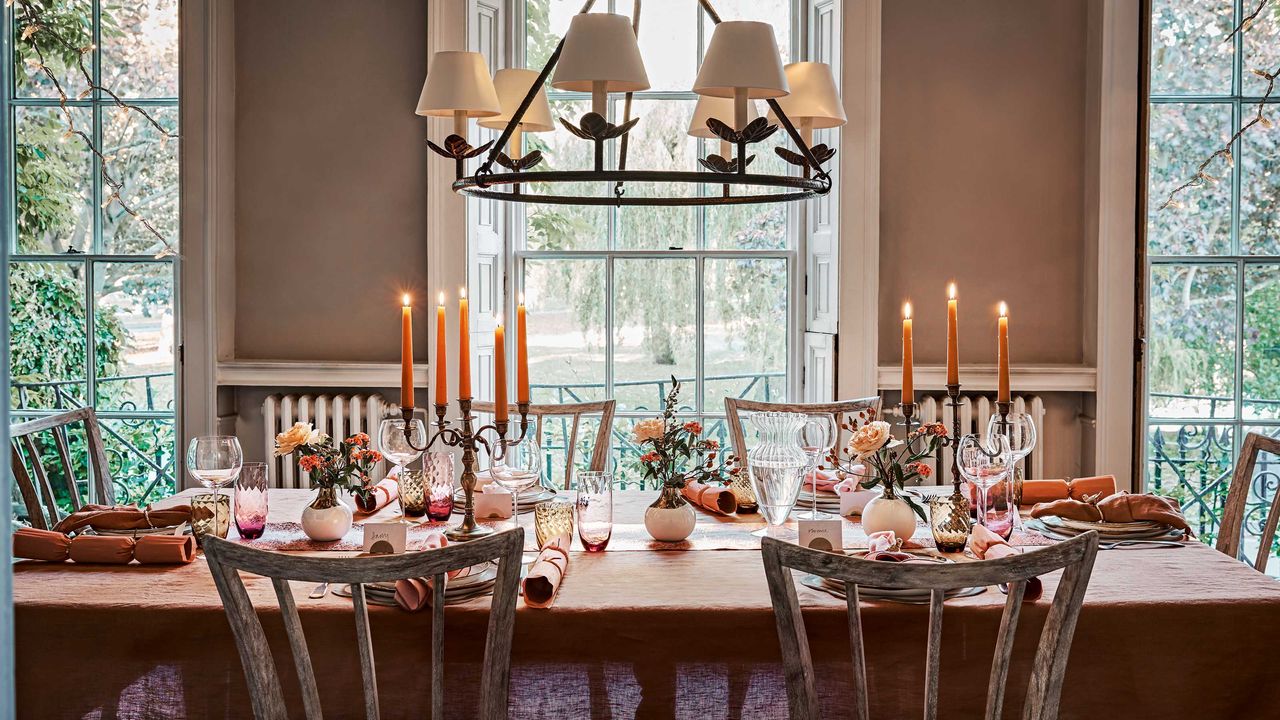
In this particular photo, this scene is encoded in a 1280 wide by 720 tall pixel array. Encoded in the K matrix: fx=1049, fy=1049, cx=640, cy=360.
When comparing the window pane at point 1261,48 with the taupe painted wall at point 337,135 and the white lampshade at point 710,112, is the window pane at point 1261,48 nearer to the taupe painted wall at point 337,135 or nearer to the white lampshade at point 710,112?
the white lampshade at point 710,112

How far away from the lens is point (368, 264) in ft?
12.3

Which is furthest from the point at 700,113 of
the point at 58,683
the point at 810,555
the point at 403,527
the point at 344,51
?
the point at 344,51

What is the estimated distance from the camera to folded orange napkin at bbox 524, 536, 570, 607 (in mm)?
1645

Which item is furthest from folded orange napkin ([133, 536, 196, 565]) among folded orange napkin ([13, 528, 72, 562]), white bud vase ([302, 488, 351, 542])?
white bud vase ([302, 488, 351, 542])

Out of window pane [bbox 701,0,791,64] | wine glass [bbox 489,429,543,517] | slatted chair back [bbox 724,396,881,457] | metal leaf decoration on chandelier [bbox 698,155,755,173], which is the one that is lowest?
wine glass [bbox 489,429,543,517]

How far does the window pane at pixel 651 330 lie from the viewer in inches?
156

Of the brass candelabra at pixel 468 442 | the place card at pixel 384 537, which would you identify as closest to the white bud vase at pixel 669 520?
the brass candelabra at pixel 468 442

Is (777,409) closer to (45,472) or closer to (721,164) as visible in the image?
(721,164)

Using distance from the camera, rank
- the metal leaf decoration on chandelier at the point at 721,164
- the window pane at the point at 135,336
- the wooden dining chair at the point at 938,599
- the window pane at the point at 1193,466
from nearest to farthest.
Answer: the wooden dining chair at the point at 938,599
the metal leaf decoration on chandelier at the point at 721,164
the window pane at the point at 1193,466
the window pane at the point at 135,336

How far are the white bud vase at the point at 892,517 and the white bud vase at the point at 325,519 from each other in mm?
1055

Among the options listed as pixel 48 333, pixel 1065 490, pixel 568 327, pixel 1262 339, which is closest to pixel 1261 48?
pixel 1262 339

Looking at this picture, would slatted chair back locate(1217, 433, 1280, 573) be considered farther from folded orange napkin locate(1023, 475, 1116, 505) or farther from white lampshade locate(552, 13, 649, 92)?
white lampshade locate(552, 13, 649, 92)

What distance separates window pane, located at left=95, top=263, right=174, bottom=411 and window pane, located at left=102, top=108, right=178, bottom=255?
93 millimetres

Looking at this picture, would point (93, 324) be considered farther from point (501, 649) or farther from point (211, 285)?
point (501, 649)
